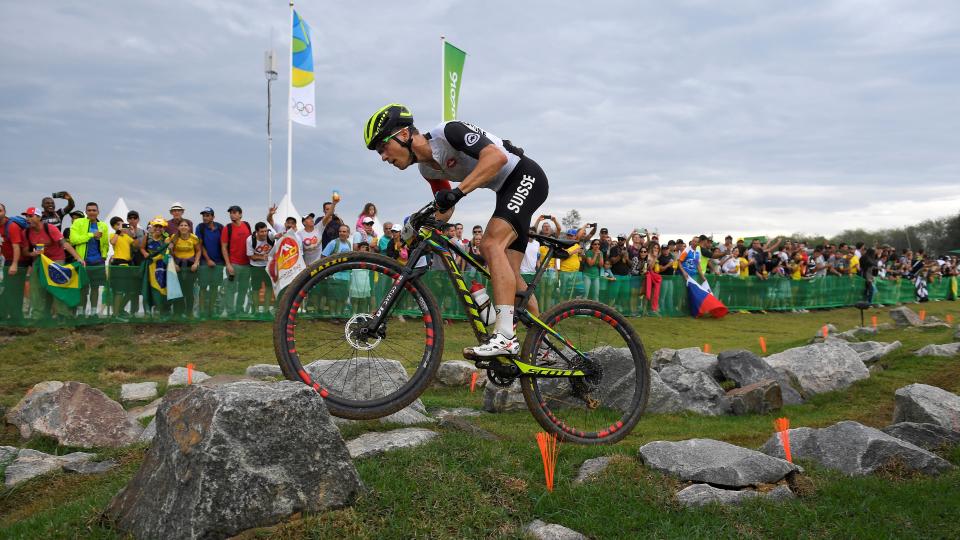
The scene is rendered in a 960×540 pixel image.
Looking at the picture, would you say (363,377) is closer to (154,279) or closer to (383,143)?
(383,143)

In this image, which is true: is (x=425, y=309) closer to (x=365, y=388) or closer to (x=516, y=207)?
(x=516, y=207)

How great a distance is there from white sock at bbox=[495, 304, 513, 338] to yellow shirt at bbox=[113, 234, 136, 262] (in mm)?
12837

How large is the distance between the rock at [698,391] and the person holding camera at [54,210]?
42.0 ft

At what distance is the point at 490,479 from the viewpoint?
4.84 metres

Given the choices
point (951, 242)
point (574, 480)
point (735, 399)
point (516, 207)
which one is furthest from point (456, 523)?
point (951, 242)

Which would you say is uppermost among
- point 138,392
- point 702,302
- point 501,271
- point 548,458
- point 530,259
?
point 530,259

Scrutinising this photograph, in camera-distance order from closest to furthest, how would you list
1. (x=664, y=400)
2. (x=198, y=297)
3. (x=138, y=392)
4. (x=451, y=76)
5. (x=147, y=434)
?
(x=147, y=434) → (x=664, y=400) → (x=138, y=392) → (x=198, y=297) → (x=451, y=76)

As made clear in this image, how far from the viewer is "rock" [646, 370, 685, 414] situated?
9469 millimetres

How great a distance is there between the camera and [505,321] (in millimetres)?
5410

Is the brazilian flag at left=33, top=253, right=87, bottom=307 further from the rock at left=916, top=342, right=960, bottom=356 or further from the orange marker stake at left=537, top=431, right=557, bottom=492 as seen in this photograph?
the rock at left=916, top=342, right=960, bottom=356

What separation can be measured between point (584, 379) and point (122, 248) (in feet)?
42.7

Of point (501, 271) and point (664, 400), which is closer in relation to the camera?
point (501, 271)

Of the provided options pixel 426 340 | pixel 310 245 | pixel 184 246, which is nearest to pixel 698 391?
pixel 426 340

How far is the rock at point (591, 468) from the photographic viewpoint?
506 centimetres
